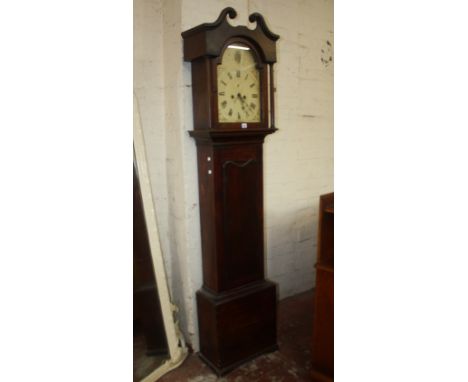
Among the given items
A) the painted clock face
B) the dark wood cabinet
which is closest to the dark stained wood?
the painted clock face

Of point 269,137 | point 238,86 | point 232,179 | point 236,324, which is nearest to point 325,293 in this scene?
point 236,324

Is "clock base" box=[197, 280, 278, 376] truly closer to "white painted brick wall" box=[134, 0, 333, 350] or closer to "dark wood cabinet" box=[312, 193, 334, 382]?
"white painted brick wall" box=[134, 0, 333, 350]

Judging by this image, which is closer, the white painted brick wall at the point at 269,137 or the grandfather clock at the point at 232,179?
the grandfather clock at the point at 232,179

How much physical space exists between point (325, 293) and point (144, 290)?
0.90m

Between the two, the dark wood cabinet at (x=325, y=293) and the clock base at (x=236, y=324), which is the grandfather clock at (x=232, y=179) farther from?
the dark wood cabinet at (x=325, y=293)

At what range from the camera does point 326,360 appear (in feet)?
6.06

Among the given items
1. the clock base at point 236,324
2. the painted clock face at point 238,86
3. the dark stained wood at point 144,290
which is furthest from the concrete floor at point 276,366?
the painted clock face at point 238,86

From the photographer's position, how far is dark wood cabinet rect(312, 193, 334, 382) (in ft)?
5.72

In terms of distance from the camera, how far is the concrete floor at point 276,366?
2037mm

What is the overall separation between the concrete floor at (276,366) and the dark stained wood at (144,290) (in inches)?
6.8

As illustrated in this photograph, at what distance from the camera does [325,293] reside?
1.77m

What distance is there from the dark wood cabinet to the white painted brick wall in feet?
2.36
